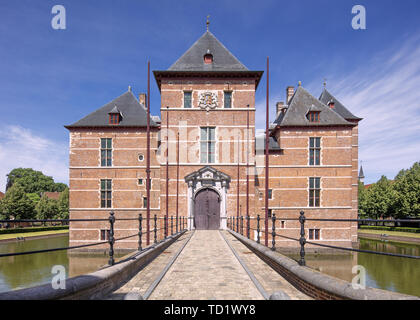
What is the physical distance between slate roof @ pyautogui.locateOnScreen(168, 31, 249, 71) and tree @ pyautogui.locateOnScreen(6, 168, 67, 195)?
186ft

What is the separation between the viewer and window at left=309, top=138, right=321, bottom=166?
69.2 feet

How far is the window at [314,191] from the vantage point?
68.4ft

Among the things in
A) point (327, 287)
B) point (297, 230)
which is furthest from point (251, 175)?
point (327, 287)

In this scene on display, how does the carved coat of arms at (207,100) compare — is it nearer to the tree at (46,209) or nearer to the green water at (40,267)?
the green water at (40,267)

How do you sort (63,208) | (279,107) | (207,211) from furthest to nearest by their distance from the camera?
(63,208) < (279,107) < (207,211)

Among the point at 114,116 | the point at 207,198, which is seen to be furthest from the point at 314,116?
the point at 114,116

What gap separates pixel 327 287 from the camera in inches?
128

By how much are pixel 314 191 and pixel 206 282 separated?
60.5 feet

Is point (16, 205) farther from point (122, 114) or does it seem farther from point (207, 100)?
point (207, 100)

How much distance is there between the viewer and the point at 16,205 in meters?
33.3

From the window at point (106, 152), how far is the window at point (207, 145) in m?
8.25
